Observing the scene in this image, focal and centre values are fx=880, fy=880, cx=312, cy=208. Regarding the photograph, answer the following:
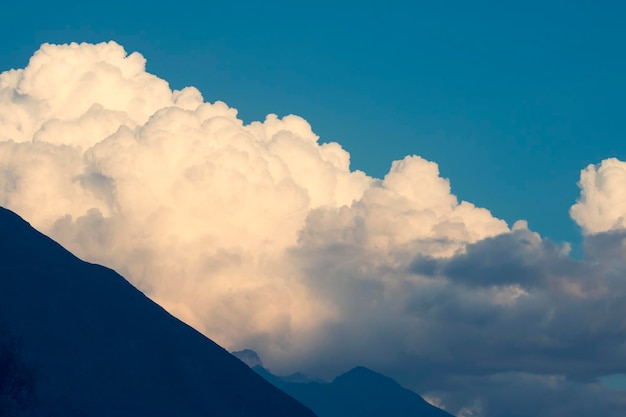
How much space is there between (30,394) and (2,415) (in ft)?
41.7

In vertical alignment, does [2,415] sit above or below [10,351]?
below

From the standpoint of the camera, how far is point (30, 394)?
13425 cm

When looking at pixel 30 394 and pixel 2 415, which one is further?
pixel 2 415

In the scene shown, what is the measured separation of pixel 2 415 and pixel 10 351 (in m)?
13.0

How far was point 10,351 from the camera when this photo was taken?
138m

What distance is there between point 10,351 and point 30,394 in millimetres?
8078

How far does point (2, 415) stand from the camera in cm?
14312
